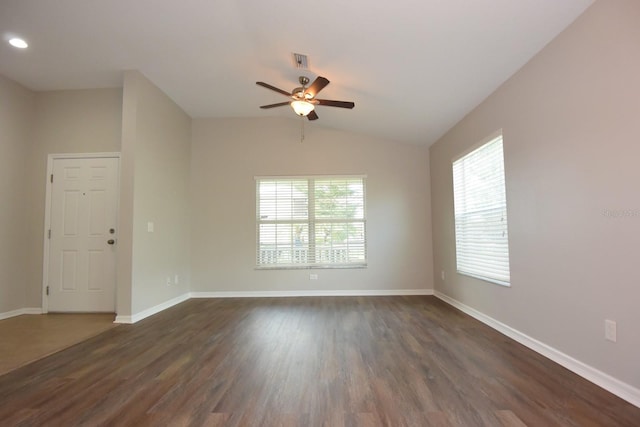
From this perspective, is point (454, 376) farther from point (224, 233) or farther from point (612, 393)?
point (224, 233)

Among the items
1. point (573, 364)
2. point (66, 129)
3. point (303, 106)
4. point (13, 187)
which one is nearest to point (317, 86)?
point (303, 106)

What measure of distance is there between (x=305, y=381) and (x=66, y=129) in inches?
185

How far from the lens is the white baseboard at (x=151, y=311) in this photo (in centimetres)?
Result: 350

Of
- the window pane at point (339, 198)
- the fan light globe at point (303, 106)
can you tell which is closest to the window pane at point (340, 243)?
the window pane at point (339, 198)

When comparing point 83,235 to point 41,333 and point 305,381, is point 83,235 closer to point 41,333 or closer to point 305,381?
point 41,333

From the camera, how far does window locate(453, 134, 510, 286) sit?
3102 mm

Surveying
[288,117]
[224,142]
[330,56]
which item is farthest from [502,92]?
[224,142]

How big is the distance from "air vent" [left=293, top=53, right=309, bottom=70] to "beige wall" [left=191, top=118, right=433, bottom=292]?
185cm

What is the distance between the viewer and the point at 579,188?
2127 millimetres

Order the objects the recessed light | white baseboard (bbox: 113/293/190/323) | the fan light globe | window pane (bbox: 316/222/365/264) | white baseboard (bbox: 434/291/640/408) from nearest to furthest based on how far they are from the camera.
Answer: white baseboard (bbox: 434/291/640/408)
the recessed light
the fan light globe
white baseboard (bbox: 113/293/190/323)
window pane (bbox: 316/222/365/264)

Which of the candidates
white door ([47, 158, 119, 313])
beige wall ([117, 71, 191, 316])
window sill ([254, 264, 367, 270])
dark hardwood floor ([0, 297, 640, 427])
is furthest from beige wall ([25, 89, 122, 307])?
window sill ([254, 264, 367, 270])

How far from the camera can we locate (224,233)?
514cm

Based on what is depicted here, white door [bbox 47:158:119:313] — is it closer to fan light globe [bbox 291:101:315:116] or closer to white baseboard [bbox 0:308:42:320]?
white baseboard [bbox 0:308:42:320]

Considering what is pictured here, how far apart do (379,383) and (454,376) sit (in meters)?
0.57
